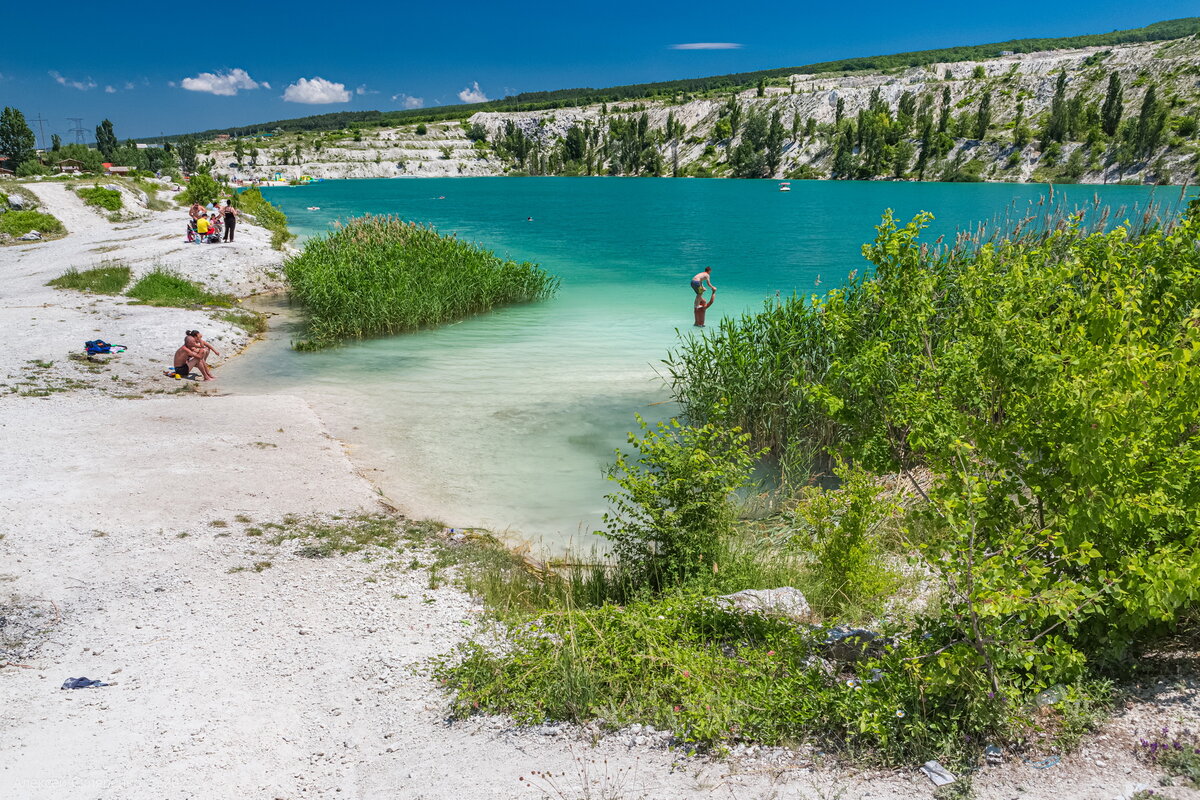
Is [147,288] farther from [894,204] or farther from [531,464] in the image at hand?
[894,204]

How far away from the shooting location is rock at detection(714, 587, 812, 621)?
6347mm

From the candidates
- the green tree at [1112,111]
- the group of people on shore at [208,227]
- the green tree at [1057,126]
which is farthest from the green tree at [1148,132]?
the group of people on shore at [208,227]

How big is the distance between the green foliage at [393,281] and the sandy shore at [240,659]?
9.13 m

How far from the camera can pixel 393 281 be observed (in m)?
23.3

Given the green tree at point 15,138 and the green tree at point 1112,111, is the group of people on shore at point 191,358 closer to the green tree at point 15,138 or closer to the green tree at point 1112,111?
the green tree at point 15,138

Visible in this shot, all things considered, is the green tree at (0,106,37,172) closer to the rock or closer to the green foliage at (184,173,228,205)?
the green foliage at (184,173,228,205)

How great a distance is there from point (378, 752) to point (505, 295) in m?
22.5

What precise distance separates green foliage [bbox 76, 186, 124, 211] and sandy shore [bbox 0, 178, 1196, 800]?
4097 cm

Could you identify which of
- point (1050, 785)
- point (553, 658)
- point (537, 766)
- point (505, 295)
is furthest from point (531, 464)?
point (505, 295)

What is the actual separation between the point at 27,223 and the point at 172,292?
2256cm

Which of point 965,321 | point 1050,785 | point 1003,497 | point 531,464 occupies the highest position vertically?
point 965,321

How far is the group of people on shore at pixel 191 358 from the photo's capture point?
16969 mm

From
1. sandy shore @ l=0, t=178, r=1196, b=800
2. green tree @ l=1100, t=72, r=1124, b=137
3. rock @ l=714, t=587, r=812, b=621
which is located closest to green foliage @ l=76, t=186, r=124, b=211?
sandy shore @ l=0, t=178, r=1196, b=800

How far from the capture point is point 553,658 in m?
5.64
